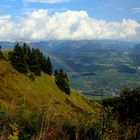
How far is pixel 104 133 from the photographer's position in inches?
439

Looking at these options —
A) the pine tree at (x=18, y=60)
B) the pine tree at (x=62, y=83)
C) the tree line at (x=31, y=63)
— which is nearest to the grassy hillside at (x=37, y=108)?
the pine tree at (x=18, y=60)

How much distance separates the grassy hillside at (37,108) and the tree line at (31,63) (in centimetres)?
219

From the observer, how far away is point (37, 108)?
14719mm

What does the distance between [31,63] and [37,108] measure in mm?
125528

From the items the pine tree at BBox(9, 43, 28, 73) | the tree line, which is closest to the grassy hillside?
the pine tree at BBox(9, 43, 28, 73)

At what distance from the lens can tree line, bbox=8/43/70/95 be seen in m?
130

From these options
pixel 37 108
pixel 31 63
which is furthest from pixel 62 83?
pixel 37 108

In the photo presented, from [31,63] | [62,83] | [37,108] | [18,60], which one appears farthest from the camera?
[62,83]

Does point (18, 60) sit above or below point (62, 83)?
above

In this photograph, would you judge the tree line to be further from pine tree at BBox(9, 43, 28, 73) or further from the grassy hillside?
the grassy hillside

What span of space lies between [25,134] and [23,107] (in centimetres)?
217

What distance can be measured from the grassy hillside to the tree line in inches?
86.4

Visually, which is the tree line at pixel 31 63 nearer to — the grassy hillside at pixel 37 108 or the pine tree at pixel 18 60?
the pine tree at pixel 18 60

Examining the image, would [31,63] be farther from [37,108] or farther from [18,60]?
[37,108]
